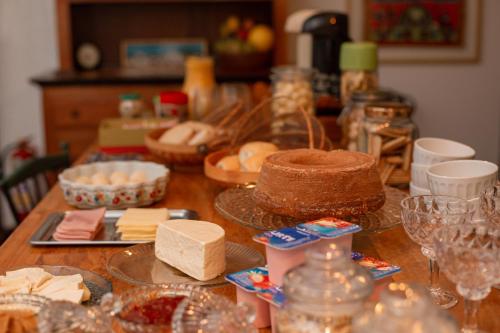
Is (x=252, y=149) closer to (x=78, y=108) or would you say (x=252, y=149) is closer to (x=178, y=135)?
(x=178, y=135)

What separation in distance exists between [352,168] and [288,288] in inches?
24.4

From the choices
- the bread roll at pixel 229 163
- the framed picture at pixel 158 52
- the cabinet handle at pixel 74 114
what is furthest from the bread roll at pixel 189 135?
the framed picture at pixel 158 52

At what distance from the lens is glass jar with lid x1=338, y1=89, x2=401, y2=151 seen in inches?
89.7

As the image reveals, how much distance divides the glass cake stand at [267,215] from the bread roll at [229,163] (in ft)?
0.82

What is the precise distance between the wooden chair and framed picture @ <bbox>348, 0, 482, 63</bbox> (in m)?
2.47

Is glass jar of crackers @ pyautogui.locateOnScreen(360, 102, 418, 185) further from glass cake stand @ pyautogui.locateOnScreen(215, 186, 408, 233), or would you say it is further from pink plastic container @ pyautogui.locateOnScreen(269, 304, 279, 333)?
pink plastic container @ pyautogui.locateOnScreen(269, 304, 279, 333)

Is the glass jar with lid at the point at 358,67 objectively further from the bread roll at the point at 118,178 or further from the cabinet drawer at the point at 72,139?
the cabinet drawer at the point at 72,139

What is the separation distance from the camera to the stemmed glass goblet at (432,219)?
4.35 feet

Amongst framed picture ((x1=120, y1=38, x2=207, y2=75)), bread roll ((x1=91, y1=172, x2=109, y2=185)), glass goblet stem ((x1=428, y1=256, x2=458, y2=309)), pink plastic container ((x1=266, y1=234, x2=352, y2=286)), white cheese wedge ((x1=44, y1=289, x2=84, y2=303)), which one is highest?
framed picture ((x1=120, y1=38, x2=207, y2=75))

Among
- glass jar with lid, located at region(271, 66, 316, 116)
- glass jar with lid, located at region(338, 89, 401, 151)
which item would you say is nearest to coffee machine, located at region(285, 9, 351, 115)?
glass jar with lid, located at region(271, 66, 316, 116)

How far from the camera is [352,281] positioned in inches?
39.5

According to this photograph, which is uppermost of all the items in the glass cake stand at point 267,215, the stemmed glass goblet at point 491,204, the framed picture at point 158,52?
the framed picture at point 158,52

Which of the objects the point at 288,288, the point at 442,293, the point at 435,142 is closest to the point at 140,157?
the point at 435,142

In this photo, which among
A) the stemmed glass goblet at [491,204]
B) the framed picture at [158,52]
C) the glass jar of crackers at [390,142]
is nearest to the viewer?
the stemmed glass goblet at [491,204]
